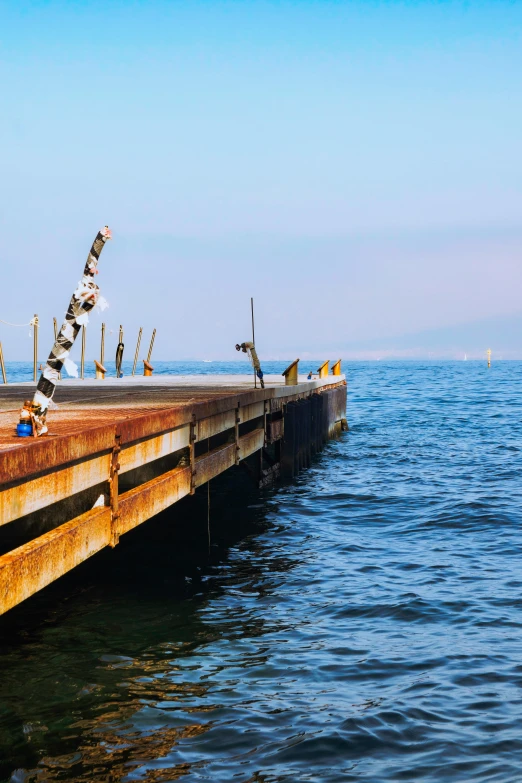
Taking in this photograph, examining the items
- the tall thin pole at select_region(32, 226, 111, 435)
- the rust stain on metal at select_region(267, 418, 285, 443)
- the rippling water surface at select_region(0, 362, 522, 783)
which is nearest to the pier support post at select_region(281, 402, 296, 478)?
the rust stain on metal at select_region(267, 418, 285, 443)

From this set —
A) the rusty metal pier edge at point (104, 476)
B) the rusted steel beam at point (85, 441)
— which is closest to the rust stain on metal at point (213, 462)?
the rusty metal pier edge at point (104, 476)

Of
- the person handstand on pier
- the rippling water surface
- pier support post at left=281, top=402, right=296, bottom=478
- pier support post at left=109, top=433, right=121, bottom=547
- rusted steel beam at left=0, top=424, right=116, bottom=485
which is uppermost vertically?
the person handstand on pier

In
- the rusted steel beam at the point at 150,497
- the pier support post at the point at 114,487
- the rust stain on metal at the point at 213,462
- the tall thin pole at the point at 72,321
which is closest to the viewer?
the tall thin pole at the point at 72,321

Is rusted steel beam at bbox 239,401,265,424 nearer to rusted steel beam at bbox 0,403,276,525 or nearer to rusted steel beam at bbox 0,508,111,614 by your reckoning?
rusted steel beam at bbox 0,403,276,525

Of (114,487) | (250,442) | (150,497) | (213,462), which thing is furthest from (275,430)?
(114,487)

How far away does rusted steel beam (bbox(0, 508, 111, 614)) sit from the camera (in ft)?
22.1

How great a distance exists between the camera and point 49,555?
751cm

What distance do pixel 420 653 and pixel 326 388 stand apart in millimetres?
23527

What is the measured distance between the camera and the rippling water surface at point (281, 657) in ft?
23.7

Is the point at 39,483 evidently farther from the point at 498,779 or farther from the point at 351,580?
the point at 351,580

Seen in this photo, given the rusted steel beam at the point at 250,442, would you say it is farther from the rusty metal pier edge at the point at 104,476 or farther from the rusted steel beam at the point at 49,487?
the rusted steel beam at the point at 49,487

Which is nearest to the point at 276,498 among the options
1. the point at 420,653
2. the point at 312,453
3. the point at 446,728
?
the point at 312,453

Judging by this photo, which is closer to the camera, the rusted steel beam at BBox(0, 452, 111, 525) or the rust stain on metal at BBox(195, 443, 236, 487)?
the rusted steel beam at BBox(0, 452, 111, 525)

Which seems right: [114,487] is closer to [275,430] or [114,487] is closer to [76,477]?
[76,477]
